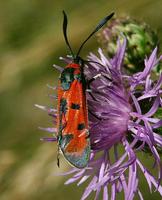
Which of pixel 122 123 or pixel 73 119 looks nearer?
pixel 73 119

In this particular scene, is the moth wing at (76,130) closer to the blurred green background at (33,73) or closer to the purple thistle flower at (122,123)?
the purple thistle flower at (122,123)

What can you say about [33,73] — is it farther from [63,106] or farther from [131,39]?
[63,106]

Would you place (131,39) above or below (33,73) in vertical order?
below

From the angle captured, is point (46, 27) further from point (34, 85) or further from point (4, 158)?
point (4, 158)

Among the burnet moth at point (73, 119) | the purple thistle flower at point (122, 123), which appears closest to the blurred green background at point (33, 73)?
the purple thistle flower at point (122, 123)

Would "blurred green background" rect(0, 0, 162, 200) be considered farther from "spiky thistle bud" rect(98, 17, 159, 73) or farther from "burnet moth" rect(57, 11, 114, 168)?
"burnet moth" rect(57, 11, 114, 168)

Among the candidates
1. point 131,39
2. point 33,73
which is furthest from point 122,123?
point 33,73

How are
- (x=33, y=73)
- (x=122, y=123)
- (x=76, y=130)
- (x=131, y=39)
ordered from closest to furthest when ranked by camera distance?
(x=76, y=130), (x=122, y=123), (x=131, y=39), (x=33, y=73)

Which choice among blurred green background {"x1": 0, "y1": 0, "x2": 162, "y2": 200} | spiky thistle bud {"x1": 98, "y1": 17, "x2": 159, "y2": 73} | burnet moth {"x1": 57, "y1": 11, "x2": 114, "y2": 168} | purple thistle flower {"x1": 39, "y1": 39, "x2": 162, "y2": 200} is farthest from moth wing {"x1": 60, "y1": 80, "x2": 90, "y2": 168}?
blurred green background {"x1": 0, "y1": 0, "x2": 162, "y2": 200}
